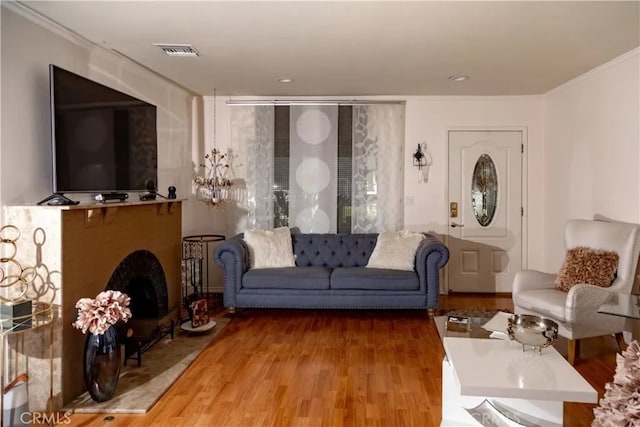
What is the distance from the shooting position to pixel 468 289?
220 inches

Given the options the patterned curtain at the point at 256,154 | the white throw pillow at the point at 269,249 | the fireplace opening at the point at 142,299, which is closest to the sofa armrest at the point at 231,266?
the white throw pillow at the point at 269,249

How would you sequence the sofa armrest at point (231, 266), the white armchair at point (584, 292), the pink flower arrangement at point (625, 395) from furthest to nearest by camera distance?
the sofa armrest at point (231, 266) → the white armchair at point (584, 292) → the pink flower arrangement at point (625, 395)

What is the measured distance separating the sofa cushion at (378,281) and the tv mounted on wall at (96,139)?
1.95 metres

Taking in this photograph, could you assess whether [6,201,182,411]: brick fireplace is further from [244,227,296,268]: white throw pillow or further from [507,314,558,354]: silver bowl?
[507,314,558,354]: silver bowl

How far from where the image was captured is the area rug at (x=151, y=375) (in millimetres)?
2701

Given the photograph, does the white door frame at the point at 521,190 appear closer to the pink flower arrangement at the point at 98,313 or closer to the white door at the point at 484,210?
the white door at the point at 484,210

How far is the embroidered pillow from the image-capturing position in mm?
3521

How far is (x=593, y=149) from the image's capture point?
4289 millimetres

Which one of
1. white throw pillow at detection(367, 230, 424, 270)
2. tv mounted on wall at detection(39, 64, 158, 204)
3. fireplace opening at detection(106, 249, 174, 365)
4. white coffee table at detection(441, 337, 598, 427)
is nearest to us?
white coffee table at detection(441, 337, 598, 427)

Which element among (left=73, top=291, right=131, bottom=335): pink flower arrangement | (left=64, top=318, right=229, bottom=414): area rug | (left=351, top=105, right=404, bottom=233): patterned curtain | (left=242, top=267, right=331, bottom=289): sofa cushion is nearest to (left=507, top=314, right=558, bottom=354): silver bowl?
(left=64, top=318, right=229, bottom=414): area rug

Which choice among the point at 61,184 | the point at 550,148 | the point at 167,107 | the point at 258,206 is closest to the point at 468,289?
the point at 550,148

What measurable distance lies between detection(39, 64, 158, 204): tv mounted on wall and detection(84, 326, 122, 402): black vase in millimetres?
856

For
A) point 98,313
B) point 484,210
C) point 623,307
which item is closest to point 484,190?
point 484,210

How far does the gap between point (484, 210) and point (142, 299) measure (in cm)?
393
